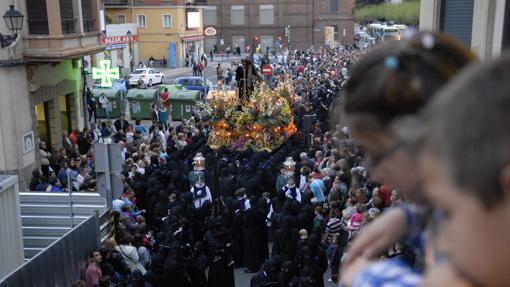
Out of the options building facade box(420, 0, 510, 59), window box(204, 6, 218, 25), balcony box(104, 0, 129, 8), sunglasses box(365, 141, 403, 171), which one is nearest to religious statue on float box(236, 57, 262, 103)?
building facade box(420, 0, 510, 59)

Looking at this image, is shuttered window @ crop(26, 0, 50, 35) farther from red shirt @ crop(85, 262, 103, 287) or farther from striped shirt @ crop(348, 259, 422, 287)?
striped shirt @ crop(348, 259, 422, 287)

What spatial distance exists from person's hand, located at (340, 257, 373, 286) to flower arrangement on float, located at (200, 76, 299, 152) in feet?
51.3

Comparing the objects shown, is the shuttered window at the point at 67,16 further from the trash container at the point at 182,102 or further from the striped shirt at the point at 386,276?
the striped shirt at the point at 386,276

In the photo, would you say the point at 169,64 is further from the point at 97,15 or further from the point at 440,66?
the point at 440,66

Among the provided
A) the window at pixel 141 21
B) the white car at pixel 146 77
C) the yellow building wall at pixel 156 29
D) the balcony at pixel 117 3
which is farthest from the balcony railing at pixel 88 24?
the window at pixel 141 21

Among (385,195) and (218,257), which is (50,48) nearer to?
(218,257)

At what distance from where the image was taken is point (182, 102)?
2797 cm

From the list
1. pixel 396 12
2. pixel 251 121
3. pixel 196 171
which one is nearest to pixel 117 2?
pixel 396 12

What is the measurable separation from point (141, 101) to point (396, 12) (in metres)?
20.9

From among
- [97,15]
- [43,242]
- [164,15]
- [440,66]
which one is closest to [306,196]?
[43,242]

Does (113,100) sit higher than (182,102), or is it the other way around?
(113,100)

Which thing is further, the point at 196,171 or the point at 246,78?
the point at 246,78

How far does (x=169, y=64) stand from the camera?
5253cm

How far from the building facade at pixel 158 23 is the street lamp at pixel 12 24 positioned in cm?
3552
